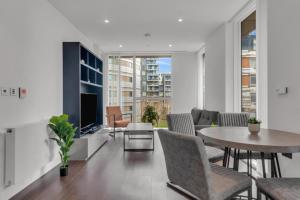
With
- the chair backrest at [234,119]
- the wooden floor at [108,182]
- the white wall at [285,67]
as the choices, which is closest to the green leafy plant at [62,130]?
the wooden floor at [108,182]

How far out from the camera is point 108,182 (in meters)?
3.11

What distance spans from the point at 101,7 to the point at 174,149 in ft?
10.8

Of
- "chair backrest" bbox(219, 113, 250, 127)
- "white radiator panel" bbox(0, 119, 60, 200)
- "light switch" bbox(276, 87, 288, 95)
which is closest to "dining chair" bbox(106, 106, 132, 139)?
"white radiator panel" bbox(0, 119, 60, 200)

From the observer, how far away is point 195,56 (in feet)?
26.5

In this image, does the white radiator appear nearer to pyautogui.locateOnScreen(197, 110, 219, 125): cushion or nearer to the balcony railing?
pyautogui.locateOnScreen(197, 110, 219, 125): cushion

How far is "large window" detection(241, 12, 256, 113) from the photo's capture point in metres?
4.00

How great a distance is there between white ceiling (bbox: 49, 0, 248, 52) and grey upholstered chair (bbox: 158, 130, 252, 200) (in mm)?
2945

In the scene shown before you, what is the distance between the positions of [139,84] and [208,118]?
153 inches

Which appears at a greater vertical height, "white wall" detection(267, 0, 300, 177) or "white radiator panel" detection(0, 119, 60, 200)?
"white wall" detection(267, 0, 300, 177)

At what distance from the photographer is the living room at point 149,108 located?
2330mm

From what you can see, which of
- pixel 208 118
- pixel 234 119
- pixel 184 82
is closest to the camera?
pixel 234 119

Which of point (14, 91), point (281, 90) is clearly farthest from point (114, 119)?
point (281, 90)

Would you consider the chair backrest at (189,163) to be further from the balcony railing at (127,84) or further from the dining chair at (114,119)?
the balcony railing at (127,84)

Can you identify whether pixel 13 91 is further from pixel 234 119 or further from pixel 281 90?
pixel 281 90
